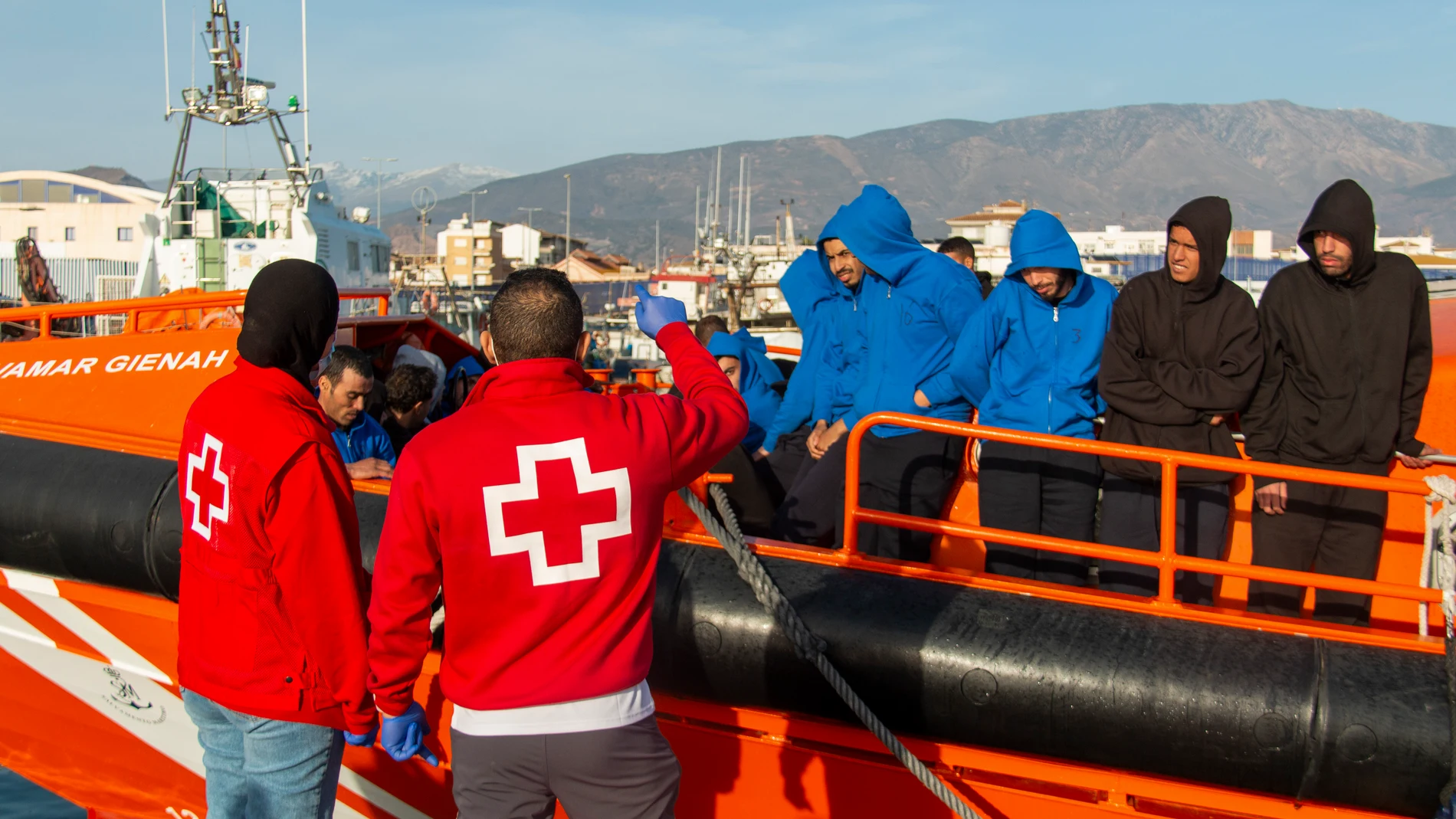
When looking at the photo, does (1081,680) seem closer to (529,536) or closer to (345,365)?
(529,536)

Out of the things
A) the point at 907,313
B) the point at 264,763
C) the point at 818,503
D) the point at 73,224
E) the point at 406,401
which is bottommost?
the point at 264,763

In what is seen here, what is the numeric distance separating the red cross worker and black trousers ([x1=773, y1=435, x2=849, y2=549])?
217 centimetres

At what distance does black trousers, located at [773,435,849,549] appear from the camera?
14.4 ft

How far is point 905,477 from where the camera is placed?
4.13 metres

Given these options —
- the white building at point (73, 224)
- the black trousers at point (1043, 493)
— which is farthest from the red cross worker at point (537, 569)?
the white building at point (73, 224)

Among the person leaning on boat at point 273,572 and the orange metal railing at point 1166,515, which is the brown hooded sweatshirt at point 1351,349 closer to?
the orange metal railing at point 1166,515

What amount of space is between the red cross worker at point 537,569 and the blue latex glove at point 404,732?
144mm

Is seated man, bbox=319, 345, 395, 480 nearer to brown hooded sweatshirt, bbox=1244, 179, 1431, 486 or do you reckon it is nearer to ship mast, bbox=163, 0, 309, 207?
brown hooded sweatshirt, bbox=1244, 179, 1431, 486

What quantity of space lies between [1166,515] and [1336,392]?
2.80 ft

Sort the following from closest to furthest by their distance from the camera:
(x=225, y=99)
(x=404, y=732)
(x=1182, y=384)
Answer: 1. (x=404, y=732)
2. (x=1182, y=384)
3. (x=225, y=99)

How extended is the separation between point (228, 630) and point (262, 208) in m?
23.3

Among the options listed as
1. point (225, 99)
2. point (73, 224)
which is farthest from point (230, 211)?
point (73, 224)

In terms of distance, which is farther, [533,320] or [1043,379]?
[1043,379]

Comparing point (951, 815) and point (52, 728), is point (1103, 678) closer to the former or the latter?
point (951, 815)
